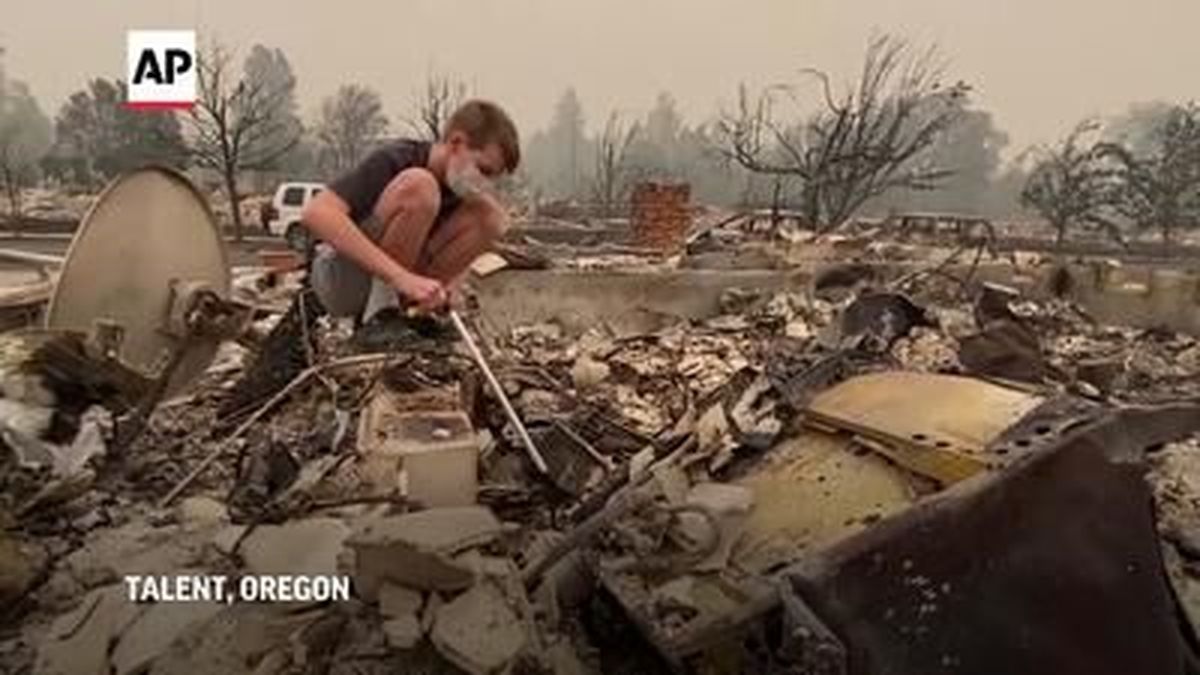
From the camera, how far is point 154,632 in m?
2.33

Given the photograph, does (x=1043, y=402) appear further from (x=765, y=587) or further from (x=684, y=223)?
(x=684, y=223)

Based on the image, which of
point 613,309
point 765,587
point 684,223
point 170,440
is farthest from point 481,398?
point 684,223

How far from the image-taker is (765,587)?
2.12 m

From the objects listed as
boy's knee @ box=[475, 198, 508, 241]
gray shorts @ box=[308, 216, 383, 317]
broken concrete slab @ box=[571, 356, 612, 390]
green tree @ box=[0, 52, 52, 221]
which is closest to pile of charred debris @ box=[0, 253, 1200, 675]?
gray shorts @ box=[308, 216, 383, 317]

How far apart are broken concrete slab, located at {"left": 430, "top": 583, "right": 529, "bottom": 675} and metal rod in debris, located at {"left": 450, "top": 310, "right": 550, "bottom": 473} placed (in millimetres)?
970

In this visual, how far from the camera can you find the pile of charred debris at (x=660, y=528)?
1.93 metres

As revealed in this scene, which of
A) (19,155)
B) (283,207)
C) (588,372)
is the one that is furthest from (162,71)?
(19,155)

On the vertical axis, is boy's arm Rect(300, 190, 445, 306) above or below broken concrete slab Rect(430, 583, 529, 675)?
above

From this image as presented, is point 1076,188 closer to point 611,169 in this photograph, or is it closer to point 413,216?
point 611,169

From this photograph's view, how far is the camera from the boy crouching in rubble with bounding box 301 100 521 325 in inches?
139

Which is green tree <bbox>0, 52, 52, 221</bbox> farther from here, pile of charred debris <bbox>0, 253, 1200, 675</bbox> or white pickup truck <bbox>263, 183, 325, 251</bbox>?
pile of charred debris <bbox>0, 253, 1200, 675</bbox>

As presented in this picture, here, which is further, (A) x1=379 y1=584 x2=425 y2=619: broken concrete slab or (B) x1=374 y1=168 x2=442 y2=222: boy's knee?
(B) x1=374 y1=168 x2=442 y2=222: boy's knee

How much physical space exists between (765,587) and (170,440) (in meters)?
2.66

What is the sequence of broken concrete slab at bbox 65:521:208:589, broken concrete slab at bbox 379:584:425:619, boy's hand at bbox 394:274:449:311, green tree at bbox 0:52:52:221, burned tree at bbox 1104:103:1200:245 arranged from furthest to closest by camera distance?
burned tree at bbox 1104:103:1200:245, green tree at bbox 0:52:52:221, boy's hand at bbox 394:274:449:311, broken concrete slab at bbox 65:521:208:589, broken concrete slab at bbox 379:584:425:619
